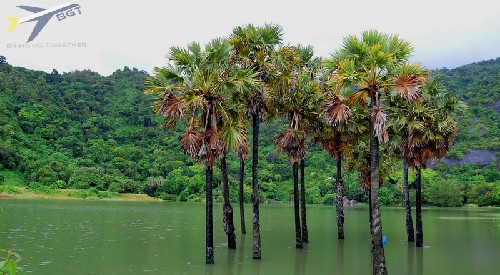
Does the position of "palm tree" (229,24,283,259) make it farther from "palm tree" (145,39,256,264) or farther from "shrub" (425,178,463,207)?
"shrub" (425,178,463,207)

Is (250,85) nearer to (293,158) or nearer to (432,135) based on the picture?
(293,158)

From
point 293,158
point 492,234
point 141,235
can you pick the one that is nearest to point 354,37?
point 293,158

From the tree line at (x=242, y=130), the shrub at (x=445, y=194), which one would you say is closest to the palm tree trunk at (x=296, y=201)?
the tree line at (x=242, y=130)

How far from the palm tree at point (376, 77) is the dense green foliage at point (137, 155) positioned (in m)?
71.6

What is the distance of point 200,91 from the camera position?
Result: 71.0 feet

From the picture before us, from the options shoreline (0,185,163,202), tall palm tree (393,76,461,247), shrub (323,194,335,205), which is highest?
tall palm tree (393,76,461,247)

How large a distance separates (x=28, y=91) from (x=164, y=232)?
11480 centimetres

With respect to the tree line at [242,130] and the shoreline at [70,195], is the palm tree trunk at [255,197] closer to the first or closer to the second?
the tree line at [242,130]


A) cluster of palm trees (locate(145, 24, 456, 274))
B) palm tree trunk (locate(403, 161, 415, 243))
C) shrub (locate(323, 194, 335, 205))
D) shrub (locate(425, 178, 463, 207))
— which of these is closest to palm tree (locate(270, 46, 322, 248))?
cluster of palm trees (locate(145, 24, 456, 274))

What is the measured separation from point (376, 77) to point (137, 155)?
116 meters

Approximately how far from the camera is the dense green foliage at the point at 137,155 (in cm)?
10388

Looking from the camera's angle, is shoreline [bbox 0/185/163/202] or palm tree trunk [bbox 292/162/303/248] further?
shoreline [bbox 0/185/163/202]

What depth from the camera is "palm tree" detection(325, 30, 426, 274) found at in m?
18.0

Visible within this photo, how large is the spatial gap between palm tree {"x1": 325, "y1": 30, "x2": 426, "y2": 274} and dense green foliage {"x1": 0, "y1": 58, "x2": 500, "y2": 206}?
71.6 meters
